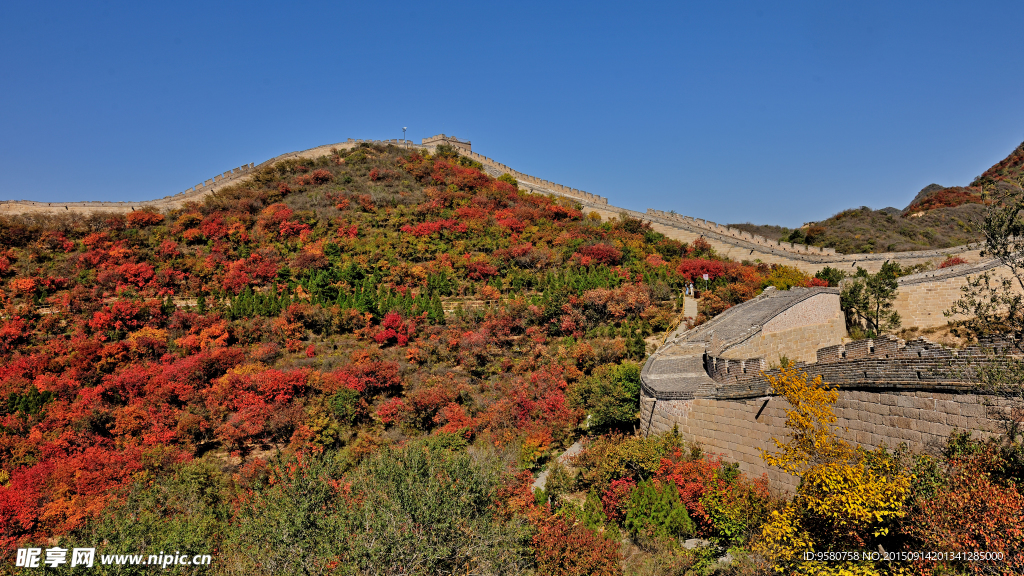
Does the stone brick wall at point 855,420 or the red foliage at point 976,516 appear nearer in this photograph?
the red foliage at point 976,516

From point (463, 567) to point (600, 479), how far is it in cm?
518

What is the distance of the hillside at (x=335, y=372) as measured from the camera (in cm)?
988

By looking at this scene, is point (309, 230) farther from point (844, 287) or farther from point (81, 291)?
point (844, 287)

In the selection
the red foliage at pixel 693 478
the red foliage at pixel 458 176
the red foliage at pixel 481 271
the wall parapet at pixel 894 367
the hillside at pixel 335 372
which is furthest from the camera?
the red foliage at pixel 458 176

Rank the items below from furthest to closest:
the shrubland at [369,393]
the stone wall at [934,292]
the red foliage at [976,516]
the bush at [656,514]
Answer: the stone wall at [934,292], the bush at [656,514], the shrubland at [369,393], the red foliage at [976,516]

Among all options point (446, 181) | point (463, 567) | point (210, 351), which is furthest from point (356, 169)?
point (463, 567)

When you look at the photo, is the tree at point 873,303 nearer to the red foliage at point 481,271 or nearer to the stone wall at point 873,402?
the stone wall at point 873,402

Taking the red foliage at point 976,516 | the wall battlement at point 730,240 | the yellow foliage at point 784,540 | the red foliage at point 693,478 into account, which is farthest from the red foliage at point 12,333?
the red foliage at point 976,516

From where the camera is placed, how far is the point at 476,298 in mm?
29000

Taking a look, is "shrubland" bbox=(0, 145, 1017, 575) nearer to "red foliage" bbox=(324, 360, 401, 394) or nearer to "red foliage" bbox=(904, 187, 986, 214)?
"red foliage" bbox=(324, 360, 401, 394)

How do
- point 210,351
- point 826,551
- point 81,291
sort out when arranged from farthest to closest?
point 81,291 → point 210,351 → point 826,551

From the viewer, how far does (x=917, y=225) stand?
4356 centimetres

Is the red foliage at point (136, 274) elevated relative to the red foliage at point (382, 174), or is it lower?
lower

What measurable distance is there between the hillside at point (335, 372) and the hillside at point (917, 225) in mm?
15218
